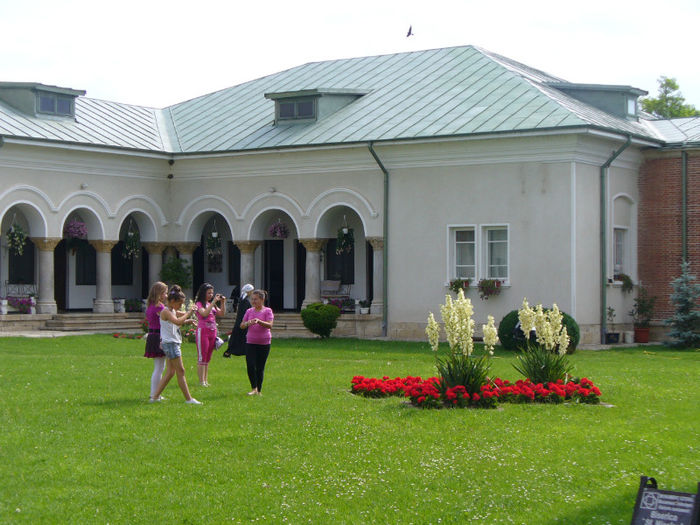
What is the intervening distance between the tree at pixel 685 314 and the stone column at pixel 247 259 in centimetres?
1131

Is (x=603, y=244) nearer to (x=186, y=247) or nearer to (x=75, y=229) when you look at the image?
(x=186, y=247)

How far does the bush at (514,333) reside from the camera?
2258cm

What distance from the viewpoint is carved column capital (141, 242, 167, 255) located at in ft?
101

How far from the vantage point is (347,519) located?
28.3ft

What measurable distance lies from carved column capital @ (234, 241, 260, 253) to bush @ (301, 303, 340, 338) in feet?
12.6

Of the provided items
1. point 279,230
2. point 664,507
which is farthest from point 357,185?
point 664,507

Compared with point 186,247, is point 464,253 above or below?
below

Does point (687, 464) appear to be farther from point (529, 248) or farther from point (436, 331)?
point (529, 248)

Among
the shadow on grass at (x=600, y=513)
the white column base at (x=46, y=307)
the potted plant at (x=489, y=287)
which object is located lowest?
the shadow on grass at (x=600, y=513)

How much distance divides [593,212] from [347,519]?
17.9 m

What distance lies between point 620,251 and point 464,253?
4.16 metres

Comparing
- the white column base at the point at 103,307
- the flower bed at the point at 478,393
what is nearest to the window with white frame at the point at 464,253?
the white column base at the point at 103,307

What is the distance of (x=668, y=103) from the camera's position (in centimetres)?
5497

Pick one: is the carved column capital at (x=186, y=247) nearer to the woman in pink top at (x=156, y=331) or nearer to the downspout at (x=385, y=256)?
the downspout at (x=385, y=256)
